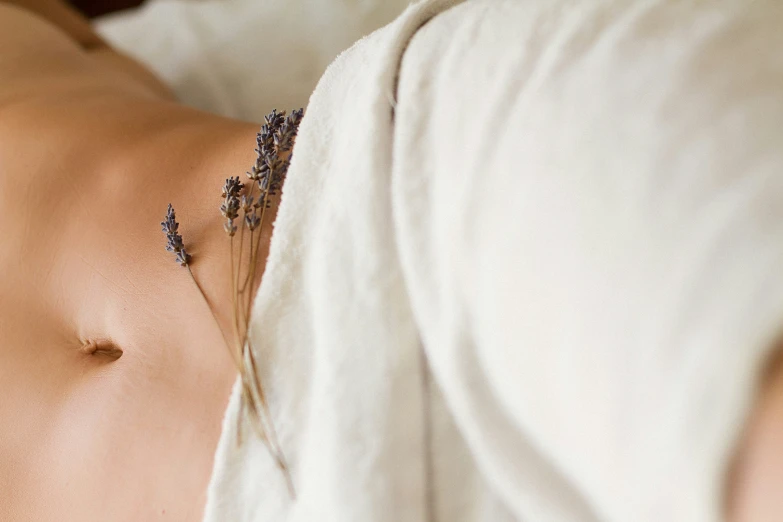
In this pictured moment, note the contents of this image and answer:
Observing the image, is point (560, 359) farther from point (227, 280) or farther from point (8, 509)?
point (8, 509)

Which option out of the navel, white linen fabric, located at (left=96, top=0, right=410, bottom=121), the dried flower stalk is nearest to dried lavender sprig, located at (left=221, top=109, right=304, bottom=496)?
the dried flower stalk

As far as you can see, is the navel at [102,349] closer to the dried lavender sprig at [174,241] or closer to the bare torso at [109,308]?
the bare torso at [109,308]

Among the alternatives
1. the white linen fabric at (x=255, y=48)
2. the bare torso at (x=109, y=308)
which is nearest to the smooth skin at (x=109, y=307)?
the bare torso at (x=109, y=308)

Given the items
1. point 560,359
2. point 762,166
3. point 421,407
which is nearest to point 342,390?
point 421,407

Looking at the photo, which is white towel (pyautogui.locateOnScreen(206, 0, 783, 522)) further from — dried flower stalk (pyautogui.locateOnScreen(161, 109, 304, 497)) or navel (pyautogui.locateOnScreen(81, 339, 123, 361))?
navel (pyautogui.locateOnScreen(81, 339, 123, 361))

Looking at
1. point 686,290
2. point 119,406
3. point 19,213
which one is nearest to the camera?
point 686,290
